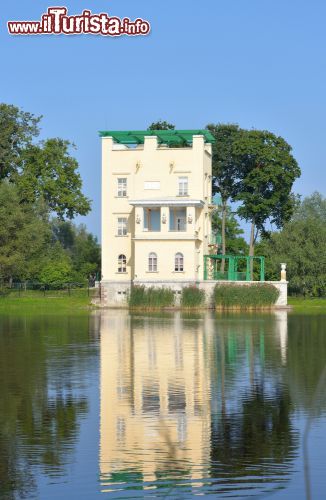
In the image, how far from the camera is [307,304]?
76000 mm

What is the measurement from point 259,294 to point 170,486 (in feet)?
187

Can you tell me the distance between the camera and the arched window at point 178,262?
240ft

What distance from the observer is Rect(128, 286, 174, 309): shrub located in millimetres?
70438

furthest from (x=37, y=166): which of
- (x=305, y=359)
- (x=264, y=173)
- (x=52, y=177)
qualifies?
(x=305, y=359)

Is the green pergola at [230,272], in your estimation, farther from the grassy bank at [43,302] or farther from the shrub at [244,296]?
the grassy bank at [43,302]

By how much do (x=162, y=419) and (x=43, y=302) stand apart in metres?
52.6

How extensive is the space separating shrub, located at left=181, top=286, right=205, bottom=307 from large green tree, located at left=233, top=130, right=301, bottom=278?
16.2 metres

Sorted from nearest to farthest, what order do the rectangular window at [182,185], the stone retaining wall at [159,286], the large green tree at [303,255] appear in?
the stone retaining wall at [159,286]
the rectangular window at [182,185]
the large green tree at [303,255]

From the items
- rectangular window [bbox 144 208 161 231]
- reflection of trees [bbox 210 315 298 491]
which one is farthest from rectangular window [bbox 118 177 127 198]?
reflection of trees [bbox 210 315 298 491]

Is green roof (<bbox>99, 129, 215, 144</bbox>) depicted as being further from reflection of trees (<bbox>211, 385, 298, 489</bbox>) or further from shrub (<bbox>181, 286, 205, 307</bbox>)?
reflection of trees (<bbox>211, 385, 298, 489</bbox>)

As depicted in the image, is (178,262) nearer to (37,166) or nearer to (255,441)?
(37,166)

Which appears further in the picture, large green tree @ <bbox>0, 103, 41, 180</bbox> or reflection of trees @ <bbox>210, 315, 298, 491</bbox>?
large green tree @ <bbox>0, 103, 41, 180</bbox>

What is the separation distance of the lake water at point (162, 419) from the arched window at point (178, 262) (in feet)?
111

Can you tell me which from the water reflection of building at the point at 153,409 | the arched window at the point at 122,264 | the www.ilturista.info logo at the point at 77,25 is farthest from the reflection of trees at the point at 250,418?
the arched window at the point at 122,264
